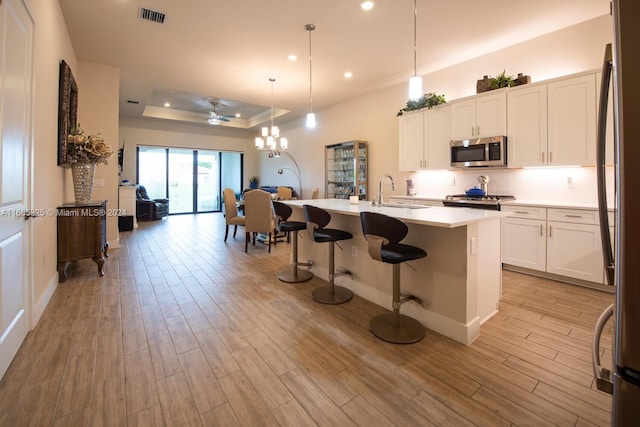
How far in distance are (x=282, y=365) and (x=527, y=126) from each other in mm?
3970

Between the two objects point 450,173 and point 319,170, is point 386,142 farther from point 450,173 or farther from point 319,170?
point 319,170

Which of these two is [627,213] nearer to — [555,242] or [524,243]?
[555,242]

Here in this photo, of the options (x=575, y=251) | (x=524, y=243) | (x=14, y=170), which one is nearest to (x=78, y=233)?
(x=14, y=170)

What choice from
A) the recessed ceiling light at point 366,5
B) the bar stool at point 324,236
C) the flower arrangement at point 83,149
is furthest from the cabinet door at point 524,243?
the flower arrangement at point 83,149

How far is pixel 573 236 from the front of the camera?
3328 mm

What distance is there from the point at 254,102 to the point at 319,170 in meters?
2.30

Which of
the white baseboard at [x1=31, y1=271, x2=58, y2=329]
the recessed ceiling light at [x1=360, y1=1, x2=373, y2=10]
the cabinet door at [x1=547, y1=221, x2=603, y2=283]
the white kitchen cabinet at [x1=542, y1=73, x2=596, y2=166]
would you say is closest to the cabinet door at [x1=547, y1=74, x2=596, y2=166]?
the white kitchen cabinet at [x1=542, y1=73, x2=596, y2=166]

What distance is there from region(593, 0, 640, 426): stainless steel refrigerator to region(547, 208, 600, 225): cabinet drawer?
10.8 ft

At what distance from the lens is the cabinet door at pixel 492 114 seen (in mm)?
4016

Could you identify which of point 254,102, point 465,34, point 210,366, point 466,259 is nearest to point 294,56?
point 465,34

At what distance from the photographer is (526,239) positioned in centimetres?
371

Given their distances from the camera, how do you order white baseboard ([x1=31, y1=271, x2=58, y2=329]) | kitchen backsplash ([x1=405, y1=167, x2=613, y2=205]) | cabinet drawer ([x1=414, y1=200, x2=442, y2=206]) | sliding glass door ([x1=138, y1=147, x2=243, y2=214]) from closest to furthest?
white baseboard ([x1=31, y1=271, x2=58, y2=329])
kitchen backsplash ([x1=405, y1=167, x2=613, y2=205])
cabinet drawer ([x1=414, y1=200, x2=442, y2=206])
sliding glass door ([x1=138, y1=147, x2=243, y2=214])

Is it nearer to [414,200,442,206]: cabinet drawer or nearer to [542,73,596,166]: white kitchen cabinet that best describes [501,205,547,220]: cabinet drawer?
[542,73,596,166]: white kitchen cabinet

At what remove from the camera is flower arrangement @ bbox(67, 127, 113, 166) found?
3584 mm
